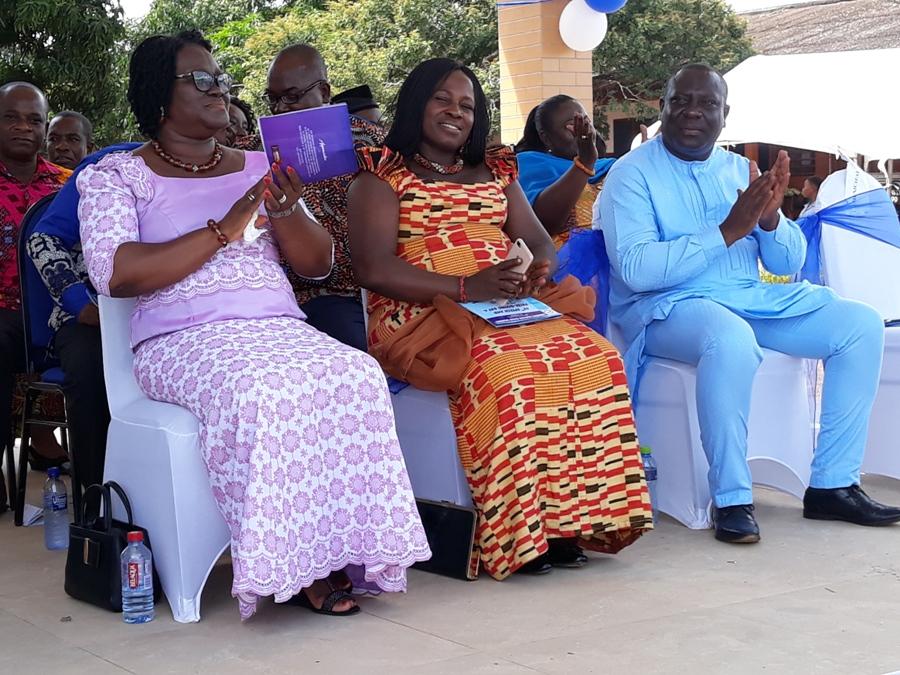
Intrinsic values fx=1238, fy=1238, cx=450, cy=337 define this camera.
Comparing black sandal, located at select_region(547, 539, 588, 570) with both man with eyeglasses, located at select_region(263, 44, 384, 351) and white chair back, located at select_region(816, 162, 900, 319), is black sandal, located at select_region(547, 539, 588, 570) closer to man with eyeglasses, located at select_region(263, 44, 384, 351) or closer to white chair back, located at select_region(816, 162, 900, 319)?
man with eyeglasses, located at select_region(263, 44, 384, 351)

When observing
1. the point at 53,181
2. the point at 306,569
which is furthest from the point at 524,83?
the point at 306,569

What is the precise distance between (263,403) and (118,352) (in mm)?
816

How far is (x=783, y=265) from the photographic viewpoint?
4.85m

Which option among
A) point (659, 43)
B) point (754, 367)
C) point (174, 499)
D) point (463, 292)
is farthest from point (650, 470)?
point (659, 43)

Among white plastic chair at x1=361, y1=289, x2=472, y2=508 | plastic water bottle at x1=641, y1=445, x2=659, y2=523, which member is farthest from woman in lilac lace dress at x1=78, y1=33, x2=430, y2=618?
plastic water bottle at x1=641, y1=445, x2=659, y2=523

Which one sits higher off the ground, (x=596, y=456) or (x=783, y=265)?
(x=783, y=265)

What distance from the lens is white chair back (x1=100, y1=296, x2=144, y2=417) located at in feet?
12.6

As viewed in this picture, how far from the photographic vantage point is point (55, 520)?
438 cm

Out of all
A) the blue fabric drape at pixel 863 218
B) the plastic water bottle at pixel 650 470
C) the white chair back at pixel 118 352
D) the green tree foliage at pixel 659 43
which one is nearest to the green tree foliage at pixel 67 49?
the white chair back at pixel 118 352

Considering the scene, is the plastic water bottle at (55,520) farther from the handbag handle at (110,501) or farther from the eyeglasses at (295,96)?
the eyeglasses at (295,96)

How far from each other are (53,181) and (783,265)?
9.96 feet

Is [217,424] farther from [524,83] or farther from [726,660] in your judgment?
[524,83]

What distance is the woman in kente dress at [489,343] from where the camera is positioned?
381cm

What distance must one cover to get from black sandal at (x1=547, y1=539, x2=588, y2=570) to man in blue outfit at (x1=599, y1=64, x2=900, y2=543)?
56 cm
